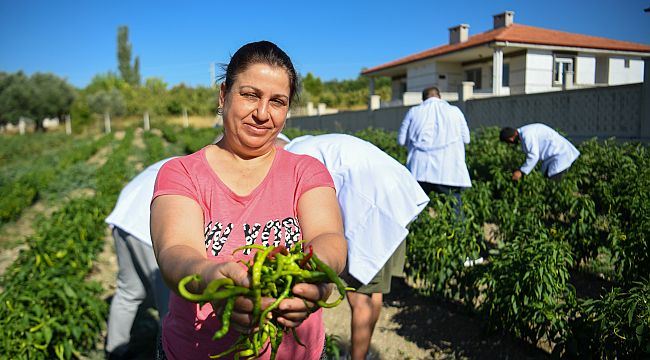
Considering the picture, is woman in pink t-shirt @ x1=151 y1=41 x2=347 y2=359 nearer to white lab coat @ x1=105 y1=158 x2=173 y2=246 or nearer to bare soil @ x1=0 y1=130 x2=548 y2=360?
white lab coat @ x1=105 y1=158 x2=173 y2=246

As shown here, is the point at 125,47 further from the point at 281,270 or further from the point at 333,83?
the point at 281,270

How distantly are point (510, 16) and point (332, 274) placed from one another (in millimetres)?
25134

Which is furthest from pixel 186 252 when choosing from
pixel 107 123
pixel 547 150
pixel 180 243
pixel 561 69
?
pixel 107 123

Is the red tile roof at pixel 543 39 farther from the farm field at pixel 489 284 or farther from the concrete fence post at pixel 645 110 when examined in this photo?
the farm field at pixel 489 284

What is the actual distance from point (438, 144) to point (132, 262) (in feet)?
11.4

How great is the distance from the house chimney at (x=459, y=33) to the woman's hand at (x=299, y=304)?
2480 centimetres

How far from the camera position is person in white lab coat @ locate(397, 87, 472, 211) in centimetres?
521

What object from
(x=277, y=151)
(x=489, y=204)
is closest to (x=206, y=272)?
(x=277, y=151)

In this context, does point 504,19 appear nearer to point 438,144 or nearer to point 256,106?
point 438,144

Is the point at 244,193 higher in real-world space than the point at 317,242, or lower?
higher

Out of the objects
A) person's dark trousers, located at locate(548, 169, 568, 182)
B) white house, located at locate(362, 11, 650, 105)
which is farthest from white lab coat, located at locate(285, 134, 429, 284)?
white house, located at locate(362, 11, 650, 105)

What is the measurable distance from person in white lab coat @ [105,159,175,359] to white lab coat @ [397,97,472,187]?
314 cm

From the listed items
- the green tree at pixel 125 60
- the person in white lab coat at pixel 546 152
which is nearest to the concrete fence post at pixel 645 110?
the person in white lab coat at pixel 546 152

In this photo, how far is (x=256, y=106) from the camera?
4.65 feet
